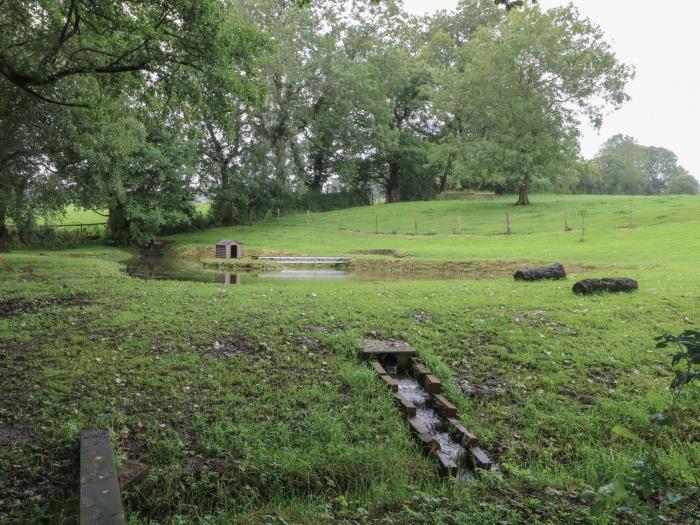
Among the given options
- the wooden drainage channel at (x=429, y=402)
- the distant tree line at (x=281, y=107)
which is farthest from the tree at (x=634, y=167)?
the wooden drainage channel at (x=429, y=402)

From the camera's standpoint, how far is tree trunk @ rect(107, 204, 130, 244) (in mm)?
39406

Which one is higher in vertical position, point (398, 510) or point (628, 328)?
point (628, 328)

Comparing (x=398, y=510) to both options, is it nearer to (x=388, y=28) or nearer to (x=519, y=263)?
(x=519, y=263)

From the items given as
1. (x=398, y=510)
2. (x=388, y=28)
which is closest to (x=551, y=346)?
(x=398, y=510)

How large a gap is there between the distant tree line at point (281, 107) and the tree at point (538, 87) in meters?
0.14

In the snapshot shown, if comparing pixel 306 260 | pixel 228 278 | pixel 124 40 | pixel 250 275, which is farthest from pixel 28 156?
pixel 306 260

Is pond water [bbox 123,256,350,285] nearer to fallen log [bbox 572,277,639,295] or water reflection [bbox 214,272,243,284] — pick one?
water reflection [bbox 214,272,243,284]

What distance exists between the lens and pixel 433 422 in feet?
22.7

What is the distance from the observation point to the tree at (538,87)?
44.7 m

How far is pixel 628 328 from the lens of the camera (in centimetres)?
1024

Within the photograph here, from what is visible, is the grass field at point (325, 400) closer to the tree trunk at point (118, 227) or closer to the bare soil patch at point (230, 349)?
the bare soil patch at point (230, 349)

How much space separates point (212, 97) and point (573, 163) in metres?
42.9

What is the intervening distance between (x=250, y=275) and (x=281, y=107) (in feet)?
82.3

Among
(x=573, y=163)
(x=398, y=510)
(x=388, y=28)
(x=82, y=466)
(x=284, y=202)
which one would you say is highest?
(x=388, y=28)
